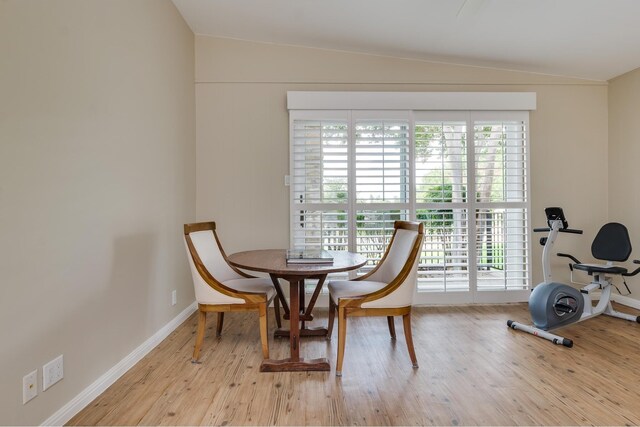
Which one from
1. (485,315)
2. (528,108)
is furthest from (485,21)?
(485,315)

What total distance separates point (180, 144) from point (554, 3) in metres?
3.17

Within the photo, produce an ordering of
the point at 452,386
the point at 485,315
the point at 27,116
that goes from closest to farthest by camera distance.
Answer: the point at 27,116
the point at 452,386
the point at 485,315

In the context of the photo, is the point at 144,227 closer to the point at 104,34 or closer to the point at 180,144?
the point at 180,144

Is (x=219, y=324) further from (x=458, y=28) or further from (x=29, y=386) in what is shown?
(x=458, y=28)

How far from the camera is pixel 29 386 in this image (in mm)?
1426

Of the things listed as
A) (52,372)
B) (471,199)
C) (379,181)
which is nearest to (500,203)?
(471,199)

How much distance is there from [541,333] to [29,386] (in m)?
3.20

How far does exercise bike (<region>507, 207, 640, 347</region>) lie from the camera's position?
266 centimetres

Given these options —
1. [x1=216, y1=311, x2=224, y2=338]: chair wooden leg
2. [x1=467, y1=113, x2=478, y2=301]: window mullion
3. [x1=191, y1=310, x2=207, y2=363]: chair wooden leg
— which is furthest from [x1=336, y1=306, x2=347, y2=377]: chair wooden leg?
[x1=467, y1=113, x2=478, y2=301]: window mullion

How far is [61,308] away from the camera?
1.61m

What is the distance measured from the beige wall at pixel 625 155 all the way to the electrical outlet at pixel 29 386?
188 inches

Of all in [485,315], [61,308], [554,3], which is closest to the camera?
[61,308]

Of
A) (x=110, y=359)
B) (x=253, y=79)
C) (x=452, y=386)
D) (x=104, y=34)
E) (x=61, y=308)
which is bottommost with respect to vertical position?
(x=452, y=386)

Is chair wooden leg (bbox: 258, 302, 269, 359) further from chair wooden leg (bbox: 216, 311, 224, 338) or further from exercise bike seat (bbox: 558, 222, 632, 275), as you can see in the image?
exercise bike seat (bbox: 558, 222, 632, 275)
